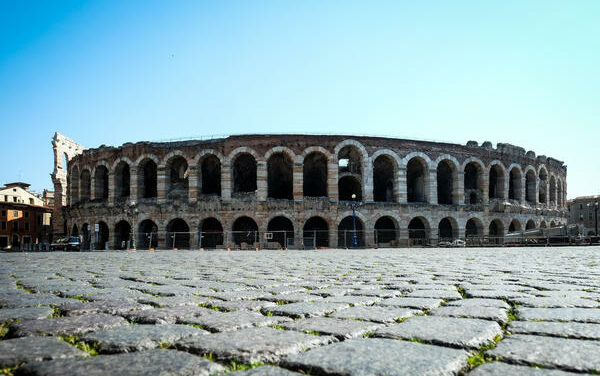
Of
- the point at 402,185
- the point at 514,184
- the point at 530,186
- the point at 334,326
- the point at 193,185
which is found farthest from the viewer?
the point at 530,186

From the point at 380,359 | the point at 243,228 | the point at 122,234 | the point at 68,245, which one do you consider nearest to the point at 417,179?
the point at 243,228

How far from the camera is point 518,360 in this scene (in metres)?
1.97

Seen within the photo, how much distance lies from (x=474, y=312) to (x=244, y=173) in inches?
1205

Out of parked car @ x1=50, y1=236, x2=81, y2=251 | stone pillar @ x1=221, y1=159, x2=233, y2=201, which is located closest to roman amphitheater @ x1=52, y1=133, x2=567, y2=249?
stone pillar @ x1=221, y1=159, x2=233, y2=201

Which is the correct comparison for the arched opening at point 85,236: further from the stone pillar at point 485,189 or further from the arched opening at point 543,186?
the arched opening at point 543,186

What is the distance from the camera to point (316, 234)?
95.1 feet

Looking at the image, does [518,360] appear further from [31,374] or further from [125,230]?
[125,230]

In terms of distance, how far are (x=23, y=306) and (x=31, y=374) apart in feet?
7.16

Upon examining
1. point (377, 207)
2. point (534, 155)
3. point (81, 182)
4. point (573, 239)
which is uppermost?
point (534, 155)

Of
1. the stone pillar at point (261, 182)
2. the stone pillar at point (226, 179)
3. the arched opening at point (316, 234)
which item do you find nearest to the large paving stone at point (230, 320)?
the arched opening at point (316, 234)

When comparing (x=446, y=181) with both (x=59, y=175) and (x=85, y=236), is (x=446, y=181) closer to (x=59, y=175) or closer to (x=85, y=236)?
(x=85, y=236)

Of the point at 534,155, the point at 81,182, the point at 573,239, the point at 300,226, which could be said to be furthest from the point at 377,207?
the point at 81,182

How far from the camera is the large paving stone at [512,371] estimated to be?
70.3 inches

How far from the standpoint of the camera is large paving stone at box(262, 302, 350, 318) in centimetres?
325
